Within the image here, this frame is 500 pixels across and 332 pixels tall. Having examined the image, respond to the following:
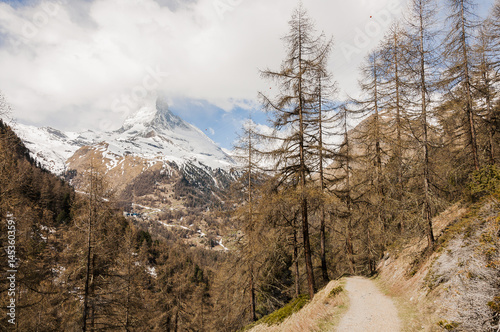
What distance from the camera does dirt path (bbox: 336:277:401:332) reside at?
6.88 metres

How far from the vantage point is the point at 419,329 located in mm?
6082

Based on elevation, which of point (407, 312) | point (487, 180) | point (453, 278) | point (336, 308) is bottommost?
point (336, 308)

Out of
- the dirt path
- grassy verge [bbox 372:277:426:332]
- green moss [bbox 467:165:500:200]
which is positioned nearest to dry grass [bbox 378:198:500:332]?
grassy verge [bbox 372:277:426:332]

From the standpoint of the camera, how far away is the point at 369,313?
8.02m

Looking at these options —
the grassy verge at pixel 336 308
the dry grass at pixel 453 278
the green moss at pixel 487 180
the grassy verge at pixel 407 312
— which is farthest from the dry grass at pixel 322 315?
the green moss at pixel 487 180

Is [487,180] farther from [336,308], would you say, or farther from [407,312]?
[336,308]

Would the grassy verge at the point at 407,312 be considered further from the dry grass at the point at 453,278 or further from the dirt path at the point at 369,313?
the dirt path at the point at 369,313

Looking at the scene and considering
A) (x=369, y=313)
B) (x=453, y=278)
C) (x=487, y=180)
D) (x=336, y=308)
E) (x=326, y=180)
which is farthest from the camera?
(x=326, y=180)

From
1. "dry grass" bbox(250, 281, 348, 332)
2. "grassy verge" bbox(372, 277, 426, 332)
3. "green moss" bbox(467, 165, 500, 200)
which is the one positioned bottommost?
"dry grass" bbox(250, 281, 348, 332)

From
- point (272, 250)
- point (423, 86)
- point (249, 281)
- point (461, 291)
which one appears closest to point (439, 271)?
point (461, 291)

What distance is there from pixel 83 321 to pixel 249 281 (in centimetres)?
1013

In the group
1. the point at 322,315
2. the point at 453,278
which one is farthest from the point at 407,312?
the point at 322,315

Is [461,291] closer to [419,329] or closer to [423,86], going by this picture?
[419,329]

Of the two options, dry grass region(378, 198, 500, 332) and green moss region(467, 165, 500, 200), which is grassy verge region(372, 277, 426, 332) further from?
green moss region(467, 165, 500, 200)
